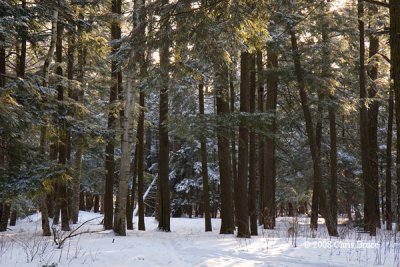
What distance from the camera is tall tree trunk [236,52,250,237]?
11093 millimetres

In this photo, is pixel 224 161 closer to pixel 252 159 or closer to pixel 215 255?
pixel 252 159

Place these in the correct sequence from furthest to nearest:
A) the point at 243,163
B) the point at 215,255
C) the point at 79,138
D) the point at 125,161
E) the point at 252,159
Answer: the point at 252,159 → the point at 125,161 → the point at 79,138 → the point at 243,163 → the point at 215,255

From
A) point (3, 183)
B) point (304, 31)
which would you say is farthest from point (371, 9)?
point (3, 183)

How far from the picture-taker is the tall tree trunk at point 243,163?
11.1 meters

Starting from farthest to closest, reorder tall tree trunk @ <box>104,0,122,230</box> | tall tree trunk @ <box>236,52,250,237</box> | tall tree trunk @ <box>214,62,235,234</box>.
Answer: tall tree trunk @ <box>104,0,122,230</box> → tall tree trunk @ <box>214,62,235,234</box> → tall tree trunk @ <box>236,52,250,237</box>

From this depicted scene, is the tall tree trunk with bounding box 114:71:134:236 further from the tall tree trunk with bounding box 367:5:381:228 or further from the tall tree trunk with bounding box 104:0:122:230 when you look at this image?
the tall tree trunk with bounding box 367:5:381:228

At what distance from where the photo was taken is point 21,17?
380 inches

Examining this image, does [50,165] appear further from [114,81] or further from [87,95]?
[87,95]

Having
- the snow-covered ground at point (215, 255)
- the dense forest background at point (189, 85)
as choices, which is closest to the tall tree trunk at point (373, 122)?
the dense forest background at point (189, 85)

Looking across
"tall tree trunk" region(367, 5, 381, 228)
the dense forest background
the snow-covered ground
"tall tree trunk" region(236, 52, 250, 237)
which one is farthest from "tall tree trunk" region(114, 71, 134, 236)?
"tall tree trunk" region(367, 5, 381, 228)

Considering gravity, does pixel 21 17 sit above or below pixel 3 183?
above

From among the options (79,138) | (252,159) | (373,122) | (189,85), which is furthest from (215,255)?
(373,122)

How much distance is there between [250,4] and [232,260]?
17.0ft

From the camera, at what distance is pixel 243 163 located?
11.3 metres
